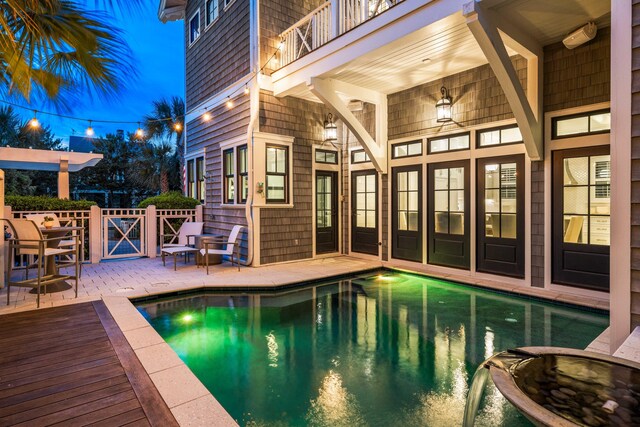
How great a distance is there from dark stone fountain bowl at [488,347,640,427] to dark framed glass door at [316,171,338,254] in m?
6.56

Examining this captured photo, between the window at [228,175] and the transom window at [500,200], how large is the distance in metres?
5.14

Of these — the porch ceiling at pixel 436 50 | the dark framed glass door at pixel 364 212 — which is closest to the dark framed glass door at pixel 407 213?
the dark framed glass door at pixel 364 212

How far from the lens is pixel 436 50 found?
17.1ft

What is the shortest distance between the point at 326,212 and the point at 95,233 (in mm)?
4884

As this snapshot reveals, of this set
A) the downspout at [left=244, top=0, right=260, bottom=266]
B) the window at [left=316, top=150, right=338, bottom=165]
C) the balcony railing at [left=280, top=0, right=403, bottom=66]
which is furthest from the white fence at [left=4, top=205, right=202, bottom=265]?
the balcony railing at [left=280, top=0, right=403, bottom=66]

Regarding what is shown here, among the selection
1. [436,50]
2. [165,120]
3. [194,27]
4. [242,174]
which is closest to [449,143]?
[436,50]

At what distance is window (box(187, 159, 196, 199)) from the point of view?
981 centimetres

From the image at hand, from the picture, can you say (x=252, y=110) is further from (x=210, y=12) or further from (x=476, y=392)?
(x=476, y=392)

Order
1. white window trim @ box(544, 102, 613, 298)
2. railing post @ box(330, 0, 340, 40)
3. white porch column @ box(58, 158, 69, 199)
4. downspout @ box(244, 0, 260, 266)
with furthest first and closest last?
white porch column @ box(58, 158, 69, 199)
downspout @ box(244, 0, 260, 266)
railing post @ box(330, 0, 340, 40)
white window trim @ box(544, 102, 613, 298)

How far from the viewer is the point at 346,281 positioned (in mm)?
6234

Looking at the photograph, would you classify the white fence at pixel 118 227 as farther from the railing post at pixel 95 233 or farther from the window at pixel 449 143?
the window at pixel 449 143

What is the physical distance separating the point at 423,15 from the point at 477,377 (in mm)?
4336

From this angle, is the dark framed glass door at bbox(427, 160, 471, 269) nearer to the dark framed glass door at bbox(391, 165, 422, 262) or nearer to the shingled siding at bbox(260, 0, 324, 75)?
the dark framed glass door at bbox(391, 165, 422, 262)

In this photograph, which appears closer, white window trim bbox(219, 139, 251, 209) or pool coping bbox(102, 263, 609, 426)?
pool coping bbox(102, 263, 609, 426)
